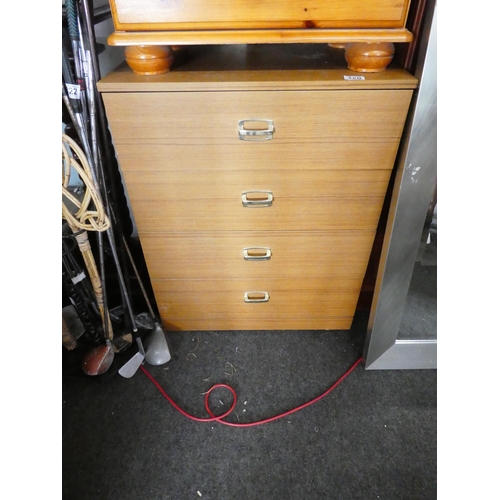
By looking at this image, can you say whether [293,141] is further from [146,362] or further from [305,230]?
[146,362]

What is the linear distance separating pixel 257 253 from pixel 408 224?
471mm

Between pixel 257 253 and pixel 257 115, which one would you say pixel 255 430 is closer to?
pixel 257 253

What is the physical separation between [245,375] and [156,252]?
0.55 metres

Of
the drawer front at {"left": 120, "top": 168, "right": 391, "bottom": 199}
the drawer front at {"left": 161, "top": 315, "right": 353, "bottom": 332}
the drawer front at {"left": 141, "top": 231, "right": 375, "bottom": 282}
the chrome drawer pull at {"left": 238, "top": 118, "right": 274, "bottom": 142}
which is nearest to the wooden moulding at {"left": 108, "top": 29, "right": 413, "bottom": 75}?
the chrome drawer pull at {"left": 238, "top": 118, "right": 274, "bottom": 142}

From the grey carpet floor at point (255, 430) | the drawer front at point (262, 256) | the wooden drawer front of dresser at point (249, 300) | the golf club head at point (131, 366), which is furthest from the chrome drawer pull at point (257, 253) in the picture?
the golf club head at point (131, 366)

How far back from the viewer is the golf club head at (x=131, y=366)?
4.57 feet

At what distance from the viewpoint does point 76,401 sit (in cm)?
134

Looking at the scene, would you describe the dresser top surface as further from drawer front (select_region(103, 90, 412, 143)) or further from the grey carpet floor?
the grey carpet floor

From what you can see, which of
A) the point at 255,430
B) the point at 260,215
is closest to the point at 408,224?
the point at 260,215

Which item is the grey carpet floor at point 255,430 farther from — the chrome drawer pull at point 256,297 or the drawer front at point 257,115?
the drawer front at point 257,115

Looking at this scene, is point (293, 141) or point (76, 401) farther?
point (76, 401)

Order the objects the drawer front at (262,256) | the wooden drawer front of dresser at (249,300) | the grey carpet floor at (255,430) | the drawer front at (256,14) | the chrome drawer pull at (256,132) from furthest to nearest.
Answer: the wooden drawer front of dresser at (249,300) → the drawer front at (262,256) → the grey carpet floor at (255,430) → the chrome drawer pull at (256,132) → the drawer front at (256,14)

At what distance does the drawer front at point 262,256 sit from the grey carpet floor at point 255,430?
0.33 m
